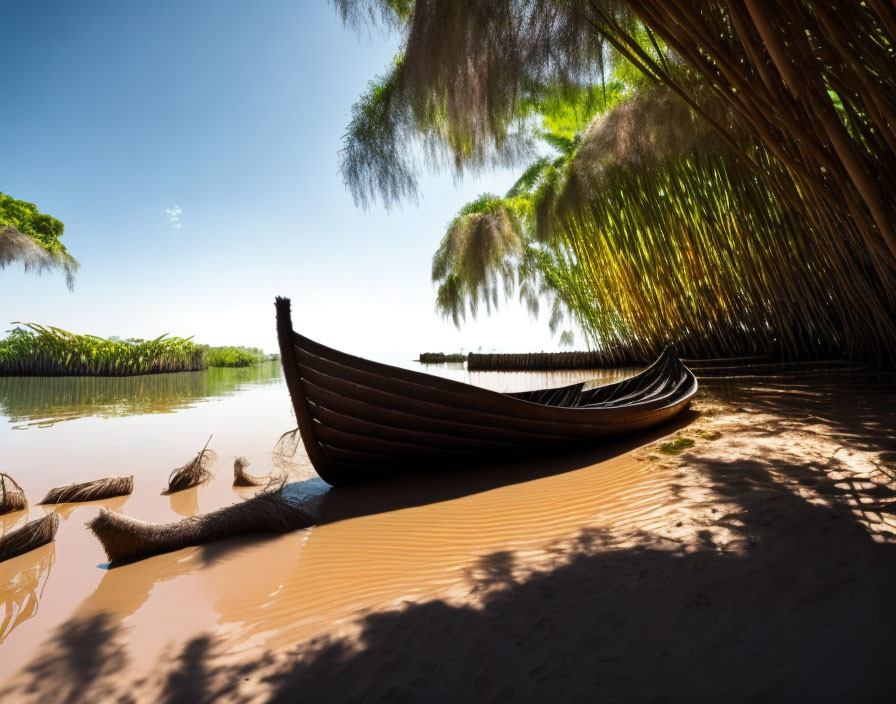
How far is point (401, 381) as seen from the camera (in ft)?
9.62

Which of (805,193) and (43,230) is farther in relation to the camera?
(43,230)

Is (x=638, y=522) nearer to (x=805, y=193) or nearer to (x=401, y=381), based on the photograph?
(x=401, y=381)

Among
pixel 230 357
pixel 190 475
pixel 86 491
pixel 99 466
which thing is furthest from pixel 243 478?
pixel 230 357

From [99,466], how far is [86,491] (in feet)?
2.82

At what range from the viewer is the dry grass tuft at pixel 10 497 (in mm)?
2486

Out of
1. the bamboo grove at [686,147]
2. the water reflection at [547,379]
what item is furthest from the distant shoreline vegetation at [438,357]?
the bamboo grove at [686,147]

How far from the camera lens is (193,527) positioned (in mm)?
2078

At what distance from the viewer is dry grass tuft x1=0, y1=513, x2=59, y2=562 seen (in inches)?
74.9

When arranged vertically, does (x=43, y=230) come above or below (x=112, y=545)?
above

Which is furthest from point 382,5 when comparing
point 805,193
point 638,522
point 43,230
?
point 43,230

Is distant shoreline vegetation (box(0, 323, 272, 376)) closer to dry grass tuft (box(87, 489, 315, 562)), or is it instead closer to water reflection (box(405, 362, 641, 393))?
water reflection (box(405, 362, 641, 393))

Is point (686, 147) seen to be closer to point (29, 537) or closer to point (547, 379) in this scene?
point (547, 379)

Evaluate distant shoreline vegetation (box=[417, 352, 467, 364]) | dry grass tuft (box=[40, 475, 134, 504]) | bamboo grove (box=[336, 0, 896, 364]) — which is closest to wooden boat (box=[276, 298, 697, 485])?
dry grass tuft (box=[40, 475, 134, 504])

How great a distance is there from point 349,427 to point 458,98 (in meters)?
3.26
